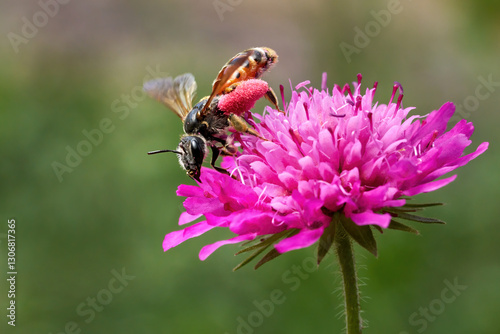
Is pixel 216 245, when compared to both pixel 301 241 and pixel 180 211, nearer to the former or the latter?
pixel 301 241

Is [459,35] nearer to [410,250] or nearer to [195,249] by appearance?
[410,250]

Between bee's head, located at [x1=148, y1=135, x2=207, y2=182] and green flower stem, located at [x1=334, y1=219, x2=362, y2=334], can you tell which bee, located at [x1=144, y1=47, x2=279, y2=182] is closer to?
bee's head, located at [x1=148, y1=135, x2=207, y2=182]

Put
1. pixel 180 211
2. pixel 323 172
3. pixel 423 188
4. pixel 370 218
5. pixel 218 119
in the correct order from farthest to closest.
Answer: pixel 180 211, pixel 218 119, pixel 323 172, pixel 423 188, pixel 370 218

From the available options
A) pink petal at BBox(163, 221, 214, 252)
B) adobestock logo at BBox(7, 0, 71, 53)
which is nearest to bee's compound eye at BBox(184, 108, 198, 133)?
pink petal at BBox(163, 221, 214, 252)

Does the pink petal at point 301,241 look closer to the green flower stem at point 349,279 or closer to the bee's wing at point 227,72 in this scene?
the green flower stem at point 349,279

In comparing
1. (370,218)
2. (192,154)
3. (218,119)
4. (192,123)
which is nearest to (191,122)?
(192,123)

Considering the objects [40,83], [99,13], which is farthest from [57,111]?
[99,13]
